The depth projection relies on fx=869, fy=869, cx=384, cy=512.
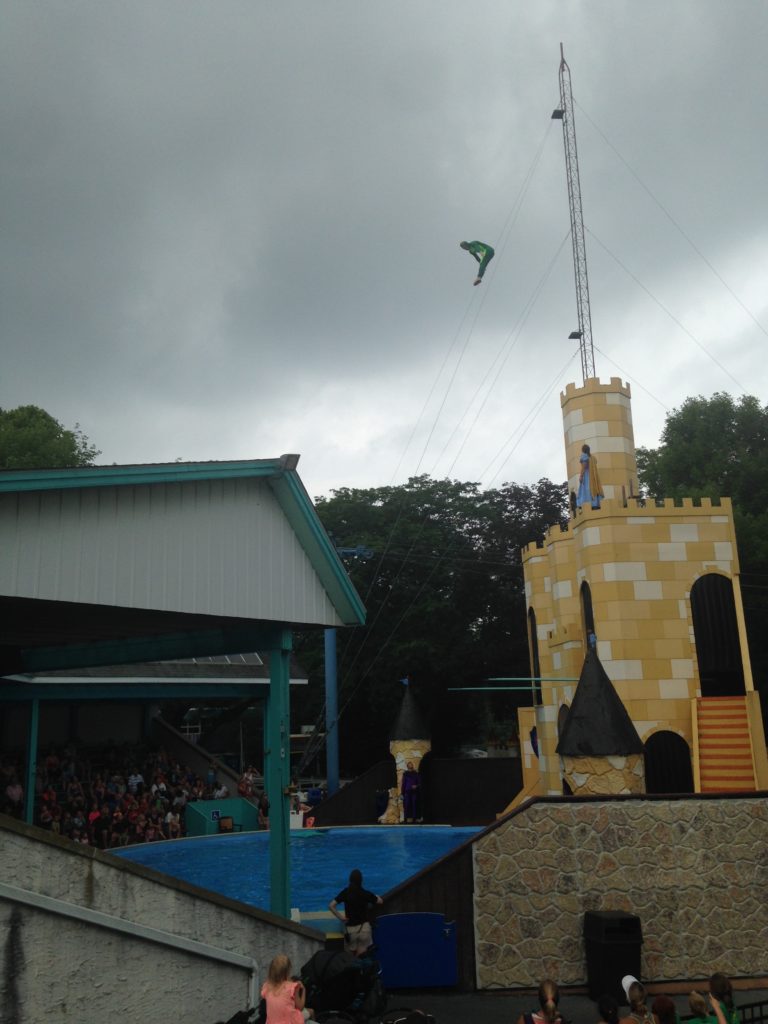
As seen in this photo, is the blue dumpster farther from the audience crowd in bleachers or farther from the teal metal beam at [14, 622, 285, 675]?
the audience crowd in bleachers

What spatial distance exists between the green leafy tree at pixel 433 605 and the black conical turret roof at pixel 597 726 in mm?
25580

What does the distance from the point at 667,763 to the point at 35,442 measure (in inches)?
1415

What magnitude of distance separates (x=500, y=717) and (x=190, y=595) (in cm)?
3869

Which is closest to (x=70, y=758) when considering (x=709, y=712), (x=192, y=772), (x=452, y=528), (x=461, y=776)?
(x=192, y=772)

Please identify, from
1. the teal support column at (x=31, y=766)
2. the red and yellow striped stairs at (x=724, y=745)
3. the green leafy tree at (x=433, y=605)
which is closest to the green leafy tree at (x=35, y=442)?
the green leafy tree at (x=433, y=605)

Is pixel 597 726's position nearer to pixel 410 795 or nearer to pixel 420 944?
pixel 420 944

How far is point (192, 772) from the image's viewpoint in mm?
30422

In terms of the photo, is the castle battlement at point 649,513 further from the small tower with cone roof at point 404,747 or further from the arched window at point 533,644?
the small tower with cone roof at point 404,747

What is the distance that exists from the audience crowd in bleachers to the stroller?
15964 millimetres

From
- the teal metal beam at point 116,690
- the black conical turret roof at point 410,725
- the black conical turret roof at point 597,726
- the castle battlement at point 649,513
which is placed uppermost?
the castle battlement at point 649,513

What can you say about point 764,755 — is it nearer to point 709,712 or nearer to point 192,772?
point 709,712

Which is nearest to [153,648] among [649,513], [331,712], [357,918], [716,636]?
[357,918]

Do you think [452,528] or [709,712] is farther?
[452,528]

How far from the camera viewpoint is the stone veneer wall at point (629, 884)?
34.8ft
